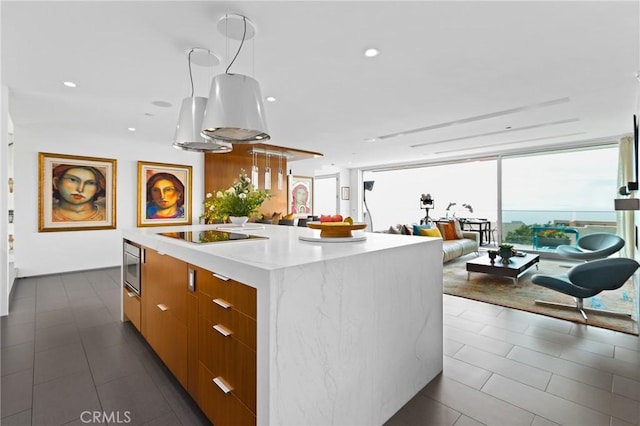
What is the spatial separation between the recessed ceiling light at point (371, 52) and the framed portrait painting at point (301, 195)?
681 cm

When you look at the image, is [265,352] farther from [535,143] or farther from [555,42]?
[535,143]

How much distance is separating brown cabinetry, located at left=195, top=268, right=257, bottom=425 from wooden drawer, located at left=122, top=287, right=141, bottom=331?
4.54 feet

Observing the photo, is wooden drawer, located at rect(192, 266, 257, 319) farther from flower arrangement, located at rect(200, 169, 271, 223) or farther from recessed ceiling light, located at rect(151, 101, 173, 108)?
recessed ceiling light, located at rect(151, 101, 173, 108)

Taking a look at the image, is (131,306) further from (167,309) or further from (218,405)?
(218,405)

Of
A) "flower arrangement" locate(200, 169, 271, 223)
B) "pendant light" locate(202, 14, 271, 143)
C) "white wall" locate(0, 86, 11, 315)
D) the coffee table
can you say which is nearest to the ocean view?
the coffee table

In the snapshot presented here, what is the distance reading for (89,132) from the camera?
535 centimetres

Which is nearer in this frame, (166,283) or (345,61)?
(166,283)

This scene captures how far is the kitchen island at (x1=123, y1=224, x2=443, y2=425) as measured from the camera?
1.20 metres

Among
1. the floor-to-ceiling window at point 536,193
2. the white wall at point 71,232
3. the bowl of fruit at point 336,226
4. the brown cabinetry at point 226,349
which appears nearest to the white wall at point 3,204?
the white wall at point 71,232

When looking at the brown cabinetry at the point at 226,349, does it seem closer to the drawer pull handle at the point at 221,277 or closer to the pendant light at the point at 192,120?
the drawer pull handle at the point at 221,277

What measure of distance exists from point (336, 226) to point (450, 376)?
134 cm

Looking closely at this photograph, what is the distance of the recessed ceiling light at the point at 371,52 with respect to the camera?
2576 millimetres

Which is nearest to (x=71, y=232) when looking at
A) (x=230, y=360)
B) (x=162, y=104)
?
(x=162, y=104)

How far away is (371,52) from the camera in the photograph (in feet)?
8.56
